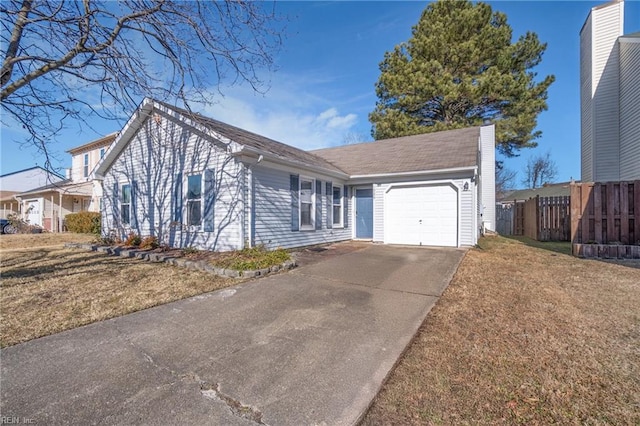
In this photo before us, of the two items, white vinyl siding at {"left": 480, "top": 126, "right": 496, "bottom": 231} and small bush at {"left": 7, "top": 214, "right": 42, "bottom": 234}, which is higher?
white vinyl siding at {"left": 480, "top": 126, "right": 496, "bottom": 231}

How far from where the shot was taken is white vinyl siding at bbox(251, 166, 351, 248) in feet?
26.8

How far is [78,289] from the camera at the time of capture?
520 cm

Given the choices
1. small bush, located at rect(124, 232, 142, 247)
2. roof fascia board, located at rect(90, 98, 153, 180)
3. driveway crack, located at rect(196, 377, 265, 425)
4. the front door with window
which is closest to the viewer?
driveway crack, located at rect(196, 377, 265, 425)

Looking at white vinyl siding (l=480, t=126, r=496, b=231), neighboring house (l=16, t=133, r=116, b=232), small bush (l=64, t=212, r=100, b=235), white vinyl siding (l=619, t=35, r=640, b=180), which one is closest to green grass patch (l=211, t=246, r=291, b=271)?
white vinyl siding (l=619, t=35, r=640, b=180)

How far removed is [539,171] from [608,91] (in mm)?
37975

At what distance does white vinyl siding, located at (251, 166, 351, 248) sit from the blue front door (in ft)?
10.0

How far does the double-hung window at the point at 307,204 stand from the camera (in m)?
9.77

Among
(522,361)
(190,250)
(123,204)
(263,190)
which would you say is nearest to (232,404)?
(522,361)

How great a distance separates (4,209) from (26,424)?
3785cm

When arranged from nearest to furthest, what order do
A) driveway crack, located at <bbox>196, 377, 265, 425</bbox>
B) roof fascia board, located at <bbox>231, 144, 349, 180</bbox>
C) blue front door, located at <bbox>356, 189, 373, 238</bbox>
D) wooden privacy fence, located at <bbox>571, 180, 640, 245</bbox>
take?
1. driveway crack, located at <bbox>196, 377, 265, 425</bbox>
2. roof fascia board, located at <bbox>231, 144, 349, 180</bbox>
3. wooden privacy fence, located at <bbox>571, 180, 640, 245</bbox>
4. blue front door, located at <bbox>356, 189, 373, 238</bbox>

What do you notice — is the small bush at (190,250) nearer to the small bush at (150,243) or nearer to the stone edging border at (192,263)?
the stone edging border at (192,263)

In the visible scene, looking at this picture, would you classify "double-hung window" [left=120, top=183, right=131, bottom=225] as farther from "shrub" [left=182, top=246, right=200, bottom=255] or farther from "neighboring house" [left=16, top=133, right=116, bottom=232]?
"neighboring house" [left=16, top=133, right=116, bottom=232]

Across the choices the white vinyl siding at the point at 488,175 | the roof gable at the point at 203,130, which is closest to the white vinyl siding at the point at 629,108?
the white vinyl siding at the point at 488,175

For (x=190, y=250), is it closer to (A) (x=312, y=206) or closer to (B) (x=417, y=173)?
(A) (x=312, y=206)
